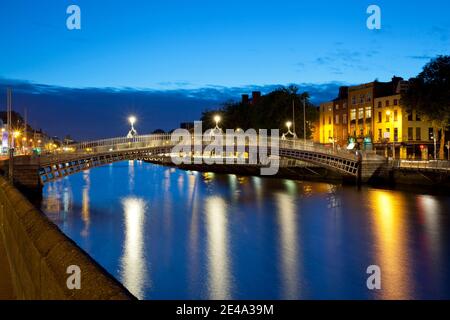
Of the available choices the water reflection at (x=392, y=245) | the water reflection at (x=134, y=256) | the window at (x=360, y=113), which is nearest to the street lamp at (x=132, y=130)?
the water reflection at (x=134, y=256)

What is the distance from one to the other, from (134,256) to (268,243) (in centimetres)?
605

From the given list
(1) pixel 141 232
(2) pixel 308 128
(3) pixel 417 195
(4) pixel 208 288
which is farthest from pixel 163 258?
(2) pixel 308 128

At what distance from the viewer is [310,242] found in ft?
78.4

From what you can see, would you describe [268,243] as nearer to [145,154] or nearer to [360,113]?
[145,154]

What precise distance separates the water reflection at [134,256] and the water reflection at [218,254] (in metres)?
2.11

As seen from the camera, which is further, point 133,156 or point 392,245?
point 133,156

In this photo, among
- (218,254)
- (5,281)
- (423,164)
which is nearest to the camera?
(5,281)

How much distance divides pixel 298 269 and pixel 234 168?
61186 millimetres

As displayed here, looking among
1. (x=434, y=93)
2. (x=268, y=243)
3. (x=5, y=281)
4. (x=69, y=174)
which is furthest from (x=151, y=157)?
(x=5, y=281)

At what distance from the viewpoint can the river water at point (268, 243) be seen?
53.7 ft

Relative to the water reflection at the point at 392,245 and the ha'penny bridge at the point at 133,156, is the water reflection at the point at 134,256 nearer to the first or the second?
the water reflection at the point at 392,245

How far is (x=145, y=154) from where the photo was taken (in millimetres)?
46781

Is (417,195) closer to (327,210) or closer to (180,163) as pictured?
(327,210)

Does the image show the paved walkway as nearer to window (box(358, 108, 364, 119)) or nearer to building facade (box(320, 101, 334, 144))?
window (box(358, 108, 364, 119))
